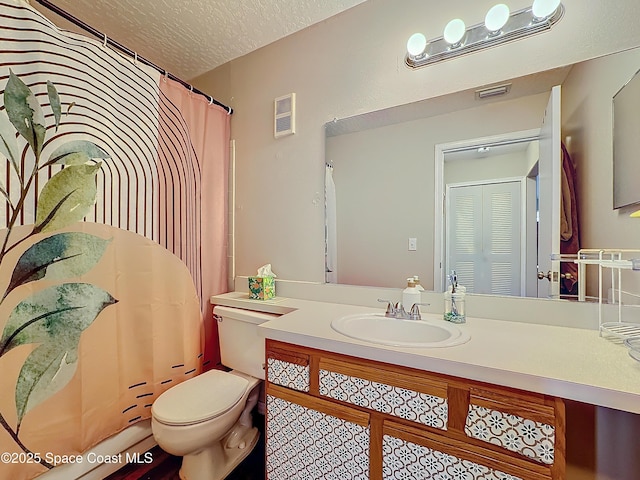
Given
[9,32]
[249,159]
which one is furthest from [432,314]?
[9,32]

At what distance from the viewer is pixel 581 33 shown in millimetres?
1084

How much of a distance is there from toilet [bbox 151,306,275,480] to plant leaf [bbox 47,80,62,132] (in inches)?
44.1

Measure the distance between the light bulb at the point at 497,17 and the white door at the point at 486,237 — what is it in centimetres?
63

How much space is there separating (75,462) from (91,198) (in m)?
1.10

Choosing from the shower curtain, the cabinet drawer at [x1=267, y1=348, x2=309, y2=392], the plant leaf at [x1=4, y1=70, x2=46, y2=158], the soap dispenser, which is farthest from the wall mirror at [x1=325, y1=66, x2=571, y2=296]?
the plant leaf at [x1=4, y1=70, x2=46, y2=158]

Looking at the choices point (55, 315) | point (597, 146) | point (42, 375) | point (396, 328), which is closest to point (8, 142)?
point (55, 315)

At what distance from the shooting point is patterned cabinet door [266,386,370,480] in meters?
0.93

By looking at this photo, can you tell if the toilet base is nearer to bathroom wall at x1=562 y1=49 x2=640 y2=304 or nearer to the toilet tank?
the toilet tank

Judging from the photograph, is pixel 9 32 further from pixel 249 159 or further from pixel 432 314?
pixel 432 314

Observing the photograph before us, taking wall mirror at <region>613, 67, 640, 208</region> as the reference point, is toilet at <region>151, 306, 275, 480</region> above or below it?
below

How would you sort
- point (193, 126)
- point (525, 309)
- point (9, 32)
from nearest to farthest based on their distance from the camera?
point (9, 32)
point (525, 309)
point (193, 126)

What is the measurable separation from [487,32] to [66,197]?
6.09ft

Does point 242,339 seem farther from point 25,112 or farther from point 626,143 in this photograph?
point 626,143

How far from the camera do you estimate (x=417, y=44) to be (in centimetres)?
133
